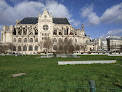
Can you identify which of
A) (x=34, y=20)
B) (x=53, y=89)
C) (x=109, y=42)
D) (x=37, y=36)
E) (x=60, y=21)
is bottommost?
(x=53, y=89)

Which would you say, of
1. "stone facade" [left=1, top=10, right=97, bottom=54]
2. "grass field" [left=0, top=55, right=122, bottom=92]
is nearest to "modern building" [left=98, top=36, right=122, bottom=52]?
"stone facade" [left=1, top=10, right=97, bottom=54]

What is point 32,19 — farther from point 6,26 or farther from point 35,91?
point 35,91

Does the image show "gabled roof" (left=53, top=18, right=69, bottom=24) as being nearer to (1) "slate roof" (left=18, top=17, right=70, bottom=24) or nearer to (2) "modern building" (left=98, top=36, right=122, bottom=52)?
(1) "slate roof" (left=18, top=17, right=70, bottom=24)

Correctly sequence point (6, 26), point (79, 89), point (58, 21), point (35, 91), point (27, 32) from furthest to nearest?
point (58, 21) < point (6, 26) < point (27, 32) < point (79, 89) < point (35, 91)

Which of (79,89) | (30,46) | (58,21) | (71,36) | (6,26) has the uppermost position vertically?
(58,21)

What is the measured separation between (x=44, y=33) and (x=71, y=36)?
15.2m

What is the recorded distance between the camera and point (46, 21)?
61.7 meters

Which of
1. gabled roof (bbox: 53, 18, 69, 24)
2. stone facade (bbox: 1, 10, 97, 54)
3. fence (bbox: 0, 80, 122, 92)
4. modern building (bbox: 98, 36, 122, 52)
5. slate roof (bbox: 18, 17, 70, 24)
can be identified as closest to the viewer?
fence (bbox: 0, 80, 122, 92)

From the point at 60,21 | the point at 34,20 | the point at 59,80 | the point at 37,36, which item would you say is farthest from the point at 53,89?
the point at 34,20

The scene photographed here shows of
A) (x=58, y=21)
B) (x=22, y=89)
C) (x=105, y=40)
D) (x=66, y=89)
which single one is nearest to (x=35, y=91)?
(x=22, y=89)

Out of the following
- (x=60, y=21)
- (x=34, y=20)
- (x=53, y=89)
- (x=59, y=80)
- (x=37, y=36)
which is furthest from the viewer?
(x=60, y=21)

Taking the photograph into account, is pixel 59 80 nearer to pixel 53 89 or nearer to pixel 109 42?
pixel 53 89

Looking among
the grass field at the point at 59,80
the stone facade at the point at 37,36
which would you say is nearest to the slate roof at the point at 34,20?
the stone facade at the point at 37,36

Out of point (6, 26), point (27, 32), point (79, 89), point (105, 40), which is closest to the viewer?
point (79, 89)
